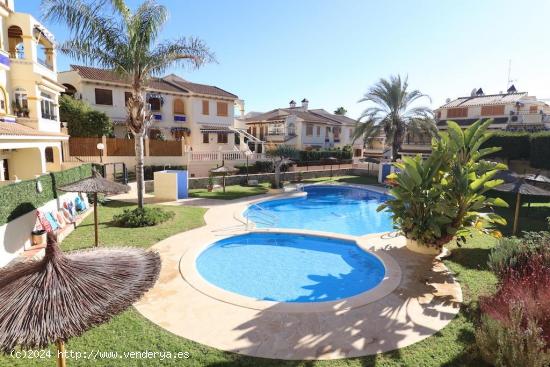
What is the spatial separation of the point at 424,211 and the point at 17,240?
1387 cm

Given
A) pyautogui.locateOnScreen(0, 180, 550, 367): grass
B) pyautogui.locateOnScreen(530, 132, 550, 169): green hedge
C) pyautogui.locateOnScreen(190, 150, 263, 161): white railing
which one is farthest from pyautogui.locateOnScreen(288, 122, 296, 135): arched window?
pyautogui.locateOnScreen(0, 180, 550, 367): grass

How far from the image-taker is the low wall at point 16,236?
9.50 m

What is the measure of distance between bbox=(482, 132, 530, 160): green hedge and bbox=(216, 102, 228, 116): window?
2827cm

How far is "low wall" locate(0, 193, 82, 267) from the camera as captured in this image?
31.2 ft

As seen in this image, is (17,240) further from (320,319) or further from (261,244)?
(320,319)

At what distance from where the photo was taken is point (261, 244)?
14328mm

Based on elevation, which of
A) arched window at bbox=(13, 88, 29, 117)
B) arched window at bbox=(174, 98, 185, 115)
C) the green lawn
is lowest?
the green lawn

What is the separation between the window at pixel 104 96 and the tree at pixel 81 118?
3.01m

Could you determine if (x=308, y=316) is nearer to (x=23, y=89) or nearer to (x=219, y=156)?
(x=23, y=89)

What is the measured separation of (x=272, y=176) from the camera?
3112 cm

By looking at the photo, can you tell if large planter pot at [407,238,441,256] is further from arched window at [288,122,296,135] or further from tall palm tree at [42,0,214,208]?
arched window at [288,122,296,135]

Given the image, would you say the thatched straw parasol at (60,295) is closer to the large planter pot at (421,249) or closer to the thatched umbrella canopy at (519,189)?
the large planter pot at (421,249)

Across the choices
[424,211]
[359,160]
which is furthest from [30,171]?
[359,160]

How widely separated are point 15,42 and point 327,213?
75.0ft
